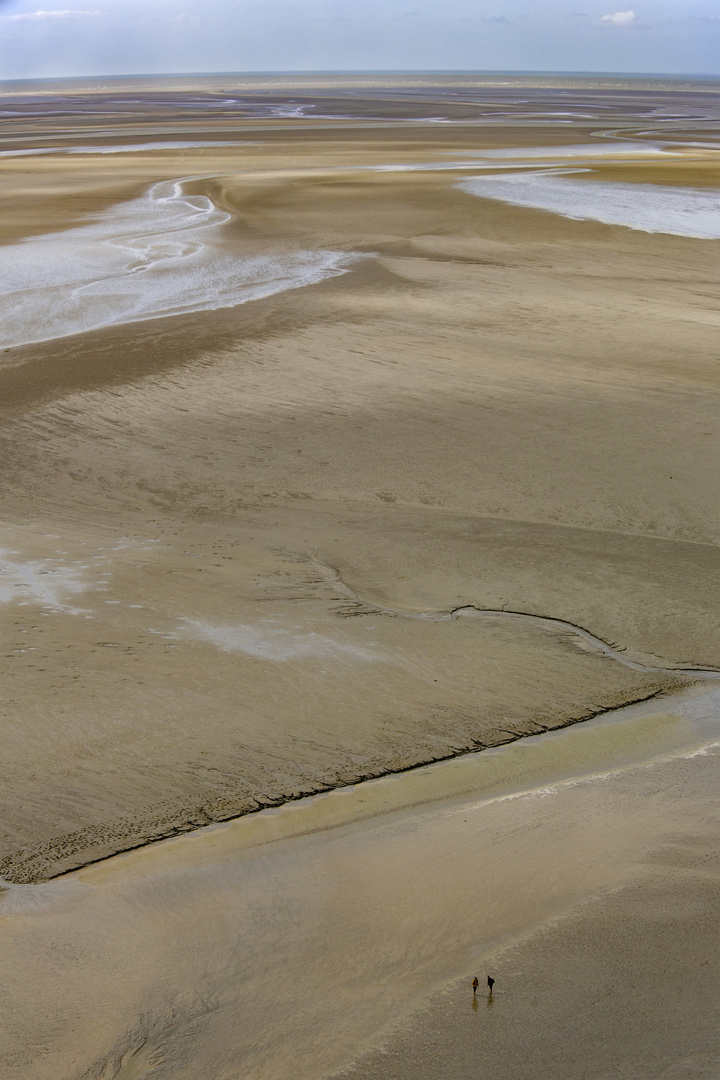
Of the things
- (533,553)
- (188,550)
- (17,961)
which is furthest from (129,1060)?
(533,553)

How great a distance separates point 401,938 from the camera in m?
3.39

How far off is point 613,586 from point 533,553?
648mm

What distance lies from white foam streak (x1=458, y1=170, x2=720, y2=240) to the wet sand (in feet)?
4.26

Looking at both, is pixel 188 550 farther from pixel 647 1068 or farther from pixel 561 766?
pixel 647 1068

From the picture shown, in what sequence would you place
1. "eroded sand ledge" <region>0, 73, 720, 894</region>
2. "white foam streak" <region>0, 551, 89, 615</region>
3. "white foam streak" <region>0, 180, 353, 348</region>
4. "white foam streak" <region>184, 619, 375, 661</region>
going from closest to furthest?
"eroded sand ledge" <region>0, 73, 720, 894</region>, "white foam streak" <region>184, 619, 375, 661</region>, "white foam streak" <region>0, 551, 89, 615</region>, "white foam streak" <region>0, 180, 353, 348</region>

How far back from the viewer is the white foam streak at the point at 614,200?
17562 mm

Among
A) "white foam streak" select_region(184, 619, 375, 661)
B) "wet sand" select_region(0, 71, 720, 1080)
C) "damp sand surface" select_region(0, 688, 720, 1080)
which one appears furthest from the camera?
"white foam streak" select_region(184, 619, 375, 661)

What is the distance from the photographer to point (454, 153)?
31.8 meters

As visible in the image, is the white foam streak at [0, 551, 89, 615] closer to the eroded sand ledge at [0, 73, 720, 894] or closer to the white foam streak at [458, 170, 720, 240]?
the eroded sand ledge at [0, 73, 720, 894]

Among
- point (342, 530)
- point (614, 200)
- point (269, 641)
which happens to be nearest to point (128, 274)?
point (342, 530)

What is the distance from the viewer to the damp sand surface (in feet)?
9.62

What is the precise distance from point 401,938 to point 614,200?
19673 mm

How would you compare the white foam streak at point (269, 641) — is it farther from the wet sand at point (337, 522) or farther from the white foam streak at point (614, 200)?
the white foam streak at point (614, 200)

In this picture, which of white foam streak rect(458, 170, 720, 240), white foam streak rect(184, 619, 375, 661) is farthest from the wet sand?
white foam streak rect(458, 170, 720, 240)
